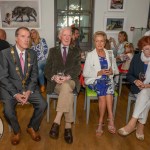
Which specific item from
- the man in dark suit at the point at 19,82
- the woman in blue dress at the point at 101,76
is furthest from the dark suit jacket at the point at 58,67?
the man in dark suit at the point at 19,82

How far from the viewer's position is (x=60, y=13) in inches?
194

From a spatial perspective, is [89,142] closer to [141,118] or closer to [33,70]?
[141,118]

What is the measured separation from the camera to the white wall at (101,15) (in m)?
4.86

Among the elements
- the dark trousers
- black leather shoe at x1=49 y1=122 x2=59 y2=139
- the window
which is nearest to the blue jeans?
the window

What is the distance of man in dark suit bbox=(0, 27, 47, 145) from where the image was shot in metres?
2.34

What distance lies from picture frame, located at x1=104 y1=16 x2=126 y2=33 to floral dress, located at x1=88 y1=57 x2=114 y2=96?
242 centimetres

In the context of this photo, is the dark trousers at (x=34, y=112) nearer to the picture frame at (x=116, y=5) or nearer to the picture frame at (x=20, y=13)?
the picture frame at (x=20, y=13)

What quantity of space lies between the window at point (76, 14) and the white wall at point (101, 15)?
0.44 ft

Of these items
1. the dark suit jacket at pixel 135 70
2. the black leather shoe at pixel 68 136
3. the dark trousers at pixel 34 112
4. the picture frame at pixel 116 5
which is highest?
the picture frame at pixel 116 5

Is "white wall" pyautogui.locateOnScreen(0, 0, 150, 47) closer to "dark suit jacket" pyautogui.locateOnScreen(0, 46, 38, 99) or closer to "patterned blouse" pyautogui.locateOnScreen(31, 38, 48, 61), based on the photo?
"patterned blouse" pyautogui.locateOnScreen(31, 38, 48, 61)

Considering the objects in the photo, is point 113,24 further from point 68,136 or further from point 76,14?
point 68,136

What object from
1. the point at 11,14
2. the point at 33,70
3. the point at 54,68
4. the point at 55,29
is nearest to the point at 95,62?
the point at 54,68

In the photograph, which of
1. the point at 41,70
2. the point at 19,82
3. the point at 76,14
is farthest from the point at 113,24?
the point at 19,82

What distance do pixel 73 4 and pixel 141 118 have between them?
134 inches
